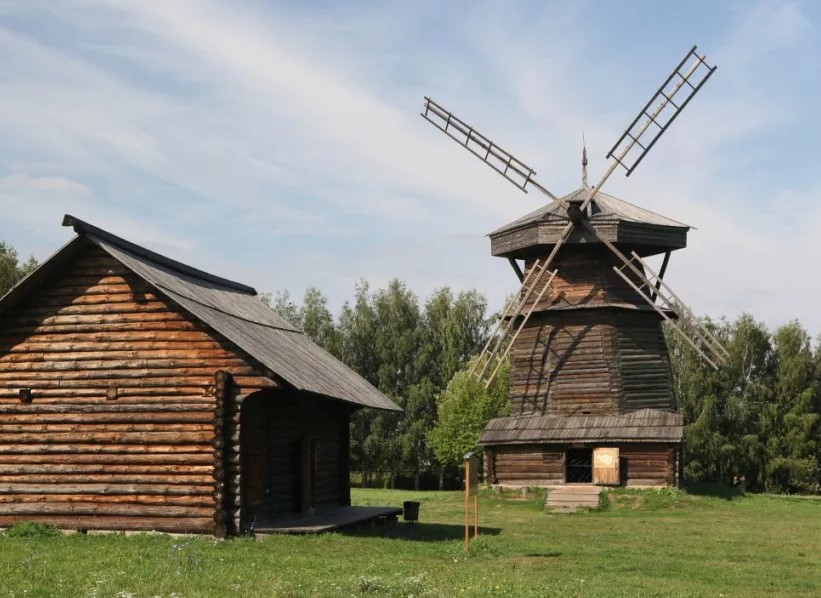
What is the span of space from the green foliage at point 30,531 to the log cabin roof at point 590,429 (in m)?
21.1

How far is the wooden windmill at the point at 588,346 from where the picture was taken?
39.2m

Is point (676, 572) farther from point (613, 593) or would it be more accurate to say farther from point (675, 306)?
point (675, 306)

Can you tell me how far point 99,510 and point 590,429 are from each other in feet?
69.6

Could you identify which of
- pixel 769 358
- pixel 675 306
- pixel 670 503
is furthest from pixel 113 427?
pixel 769 358

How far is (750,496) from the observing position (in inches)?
1631

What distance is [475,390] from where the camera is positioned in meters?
58.6

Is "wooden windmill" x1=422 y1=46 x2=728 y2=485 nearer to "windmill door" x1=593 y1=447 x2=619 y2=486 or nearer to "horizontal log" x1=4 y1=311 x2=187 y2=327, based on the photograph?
"windmill door" x1=593 y1=447 x2=619 y2=486

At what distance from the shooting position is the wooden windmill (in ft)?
129

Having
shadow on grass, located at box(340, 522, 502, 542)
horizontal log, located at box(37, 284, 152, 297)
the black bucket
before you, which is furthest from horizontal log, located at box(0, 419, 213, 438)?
the black bucket

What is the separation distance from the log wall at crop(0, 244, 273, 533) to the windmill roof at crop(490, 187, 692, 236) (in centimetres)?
2090

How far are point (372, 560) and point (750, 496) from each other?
2660 cm

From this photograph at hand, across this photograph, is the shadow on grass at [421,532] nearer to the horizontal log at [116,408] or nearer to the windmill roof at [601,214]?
the horizontal log at [116,408]

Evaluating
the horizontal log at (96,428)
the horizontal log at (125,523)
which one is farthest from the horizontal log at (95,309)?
the horizontal log at (125,523)

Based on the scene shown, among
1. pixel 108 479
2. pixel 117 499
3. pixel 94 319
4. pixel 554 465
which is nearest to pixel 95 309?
pixel 94 319
